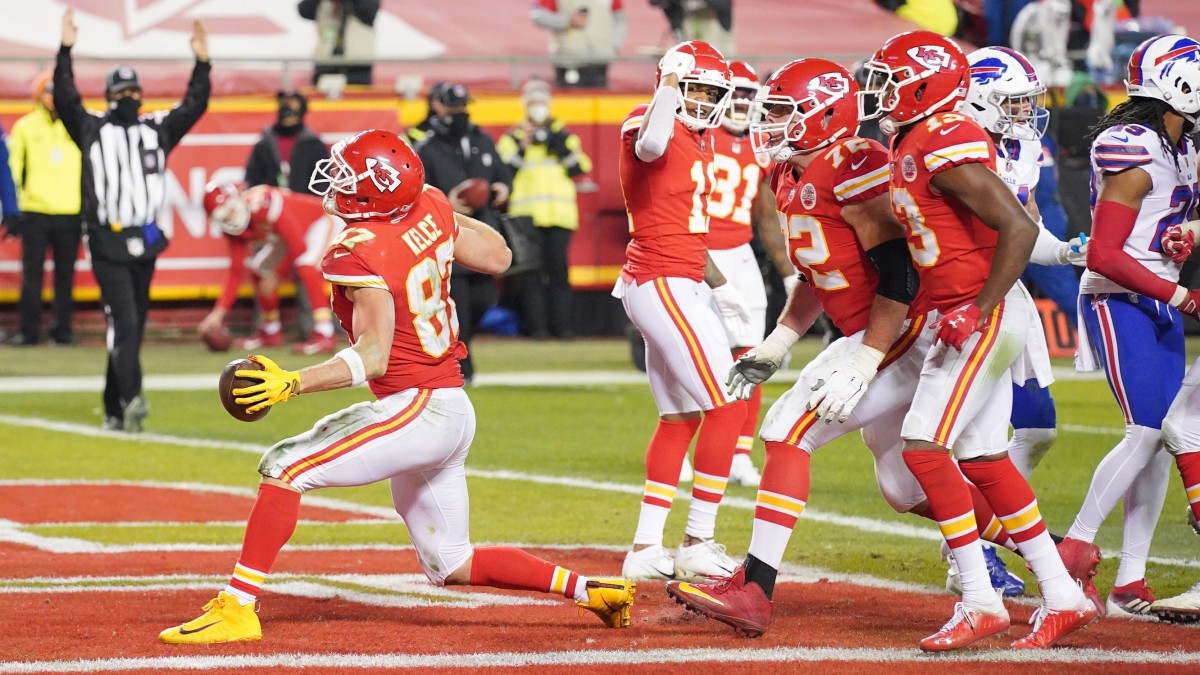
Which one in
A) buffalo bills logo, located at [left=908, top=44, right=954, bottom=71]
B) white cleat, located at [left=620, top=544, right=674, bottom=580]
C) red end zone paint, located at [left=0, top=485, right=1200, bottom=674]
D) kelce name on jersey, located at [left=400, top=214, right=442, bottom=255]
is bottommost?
white cleat, located at [left=620, top=544, right=674, bottom=580]

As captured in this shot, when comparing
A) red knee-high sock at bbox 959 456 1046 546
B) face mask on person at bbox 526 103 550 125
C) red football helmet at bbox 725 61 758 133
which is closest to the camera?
red knee-high sock at bbox 959 456 1046 546

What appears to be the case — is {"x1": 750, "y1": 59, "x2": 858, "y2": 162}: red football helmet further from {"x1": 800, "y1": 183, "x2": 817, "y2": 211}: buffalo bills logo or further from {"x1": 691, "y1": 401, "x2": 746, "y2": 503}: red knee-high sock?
{"x1": 691, "y1": 401, "x2": 746, "y2": 503}: red knee-high sock

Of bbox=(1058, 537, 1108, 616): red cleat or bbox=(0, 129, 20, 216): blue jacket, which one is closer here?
bbox=(1058, 537, 1108, 616): red cleat

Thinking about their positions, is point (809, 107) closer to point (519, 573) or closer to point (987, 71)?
point (987, 71)

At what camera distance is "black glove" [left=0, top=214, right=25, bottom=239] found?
15.2 m

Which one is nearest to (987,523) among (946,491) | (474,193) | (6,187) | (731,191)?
(946,491)

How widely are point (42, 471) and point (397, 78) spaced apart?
29.5 ft

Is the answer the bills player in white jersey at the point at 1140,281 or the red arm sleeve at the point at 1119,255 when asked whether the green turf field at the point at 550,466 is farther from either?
the red arm sleeve at the point at 1119,255

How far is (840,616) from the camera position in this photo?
5684 millimetres

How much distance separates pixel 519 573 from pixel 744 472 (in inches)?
141

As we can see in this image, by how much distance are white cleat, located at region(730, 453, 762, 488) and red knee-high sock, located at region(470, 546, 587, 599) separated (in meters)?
3.47

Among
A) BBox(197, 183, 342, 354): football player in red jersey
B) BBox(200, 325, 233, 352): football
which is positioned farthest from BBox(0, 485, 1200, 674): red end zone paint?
BBox(197, 183, 342, 354): football player in red jersey

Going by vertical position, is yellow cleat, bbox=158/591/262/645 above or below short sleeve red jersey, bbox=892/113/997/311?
below

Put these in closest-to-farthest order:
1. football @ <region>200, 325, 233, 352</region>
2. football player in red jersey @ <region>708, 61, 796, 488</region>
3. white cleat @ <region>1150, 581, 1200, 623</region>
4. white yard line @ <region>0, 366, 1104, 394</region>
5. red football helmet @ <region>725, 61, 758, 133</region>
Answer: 1. white cleat @ <region>1150, 581, 1200, 623</region>
2. red football helmet @ <region>725, 61, 758, 133</region>
3. football player in red jersey @ <region>708, 61, 796, 488</region>
4. white yard line @ <region>0, 366, 1104, 394</region>
5. football @ <region>200, 325, 233, 352</region>
